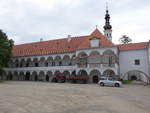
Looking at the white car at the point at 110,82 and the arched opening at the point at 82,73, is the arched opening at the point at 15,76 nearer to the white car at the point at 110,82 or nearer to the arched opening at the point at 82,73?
the arched opening at the point at 82,73

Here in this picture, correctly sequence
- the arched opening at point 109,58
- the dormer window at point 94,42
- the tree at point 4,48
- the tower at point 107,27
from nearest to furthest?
the arched opening at point 109,58, the dormer window at point 94,42, the tree at point 4,48, the tower at point 107,27

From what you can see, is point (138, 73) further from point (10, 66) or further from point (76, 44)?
point (10, 66)

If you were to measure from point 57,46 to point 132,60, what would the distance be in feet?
57.6

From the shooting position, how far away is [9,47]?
3747 cm

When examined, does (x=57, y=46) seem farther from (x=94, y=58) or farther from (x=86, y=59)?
(x=94, y=58)

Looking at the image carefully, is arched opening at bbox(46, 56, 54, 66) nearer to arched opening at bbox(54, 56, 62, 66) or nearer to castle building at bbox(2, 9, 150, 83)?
castle building at bbox(2, 9, 150, 83)

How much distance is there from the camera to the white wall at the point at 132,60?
3177 cm

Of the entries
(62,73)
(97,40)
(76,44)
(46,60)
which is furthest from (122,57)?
(46,60)

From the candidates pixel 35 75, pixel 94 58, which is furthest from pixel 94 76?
pixel 35 75

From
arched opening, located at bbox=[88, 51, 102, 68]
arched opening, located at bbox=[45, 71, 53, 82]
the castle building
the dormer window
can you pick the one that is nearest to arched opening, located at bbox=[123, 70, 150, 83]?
the castle building

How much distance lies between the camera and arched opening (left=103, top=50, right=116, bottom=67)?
106 ft

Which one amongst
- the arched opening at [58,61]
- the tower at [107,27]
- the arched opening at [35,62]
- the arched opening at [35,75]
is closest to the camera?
the arched opening at [58,61]

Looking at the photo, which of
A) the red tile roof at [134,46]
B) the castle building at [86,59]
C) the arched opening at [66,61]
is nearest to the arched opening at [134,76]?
the castle building at [86,59]

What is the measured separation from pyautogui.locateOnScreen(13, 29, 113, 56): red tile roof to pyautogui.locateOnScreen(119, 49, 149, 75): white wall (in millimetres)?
4023
